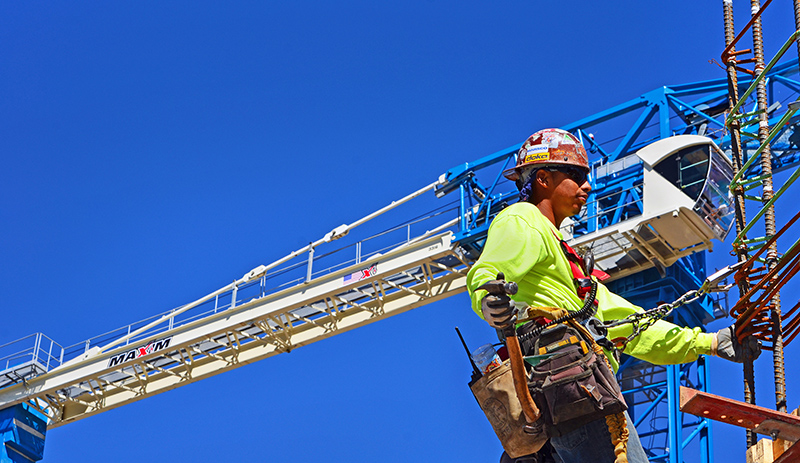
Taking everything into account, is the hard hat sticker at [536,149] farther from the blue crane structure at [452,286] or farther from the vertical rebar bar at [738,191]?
the blue crane structure at [452,286]

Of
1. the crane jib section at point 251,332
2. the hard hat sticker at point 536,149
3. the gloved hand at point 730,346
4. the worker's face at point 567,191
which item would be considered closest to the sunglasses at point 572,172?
the worker's face at point 567,191

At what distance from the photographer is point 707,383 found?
2930 cm

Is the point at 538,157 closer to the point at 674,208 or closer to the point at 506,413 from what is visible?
the point at 506,413

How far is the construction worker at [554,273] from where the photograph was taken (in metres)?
6.86

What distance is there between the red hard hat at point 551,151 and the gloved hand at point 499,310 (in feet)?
5.06

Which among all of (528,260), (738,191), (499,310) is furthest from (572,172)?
(499,310)

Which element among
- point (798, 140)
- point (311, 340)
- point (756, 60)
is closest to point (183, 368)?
point (311, 340)

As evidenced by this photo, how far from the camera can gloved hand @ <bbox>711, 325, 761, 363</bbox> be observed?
25.2ft

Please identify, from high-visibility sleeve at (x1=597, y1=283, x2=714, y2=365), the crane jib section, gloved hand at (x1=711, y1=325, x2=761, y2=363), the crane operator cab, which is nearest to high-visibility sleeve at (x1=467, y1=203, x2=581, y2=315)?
high-visibility sleeve at (x1=597, y1=283, x2=714, y2=365)

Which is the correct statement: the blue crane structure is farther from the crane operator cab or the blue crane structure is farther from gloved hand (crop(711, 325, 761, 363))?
gloved hand (crop(711, 325, 761, 363))

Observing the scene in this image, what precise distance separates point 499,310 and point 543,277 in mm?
945

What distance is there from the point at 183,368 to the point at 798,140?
732 inches

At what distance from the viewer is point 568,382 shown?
22.3ft

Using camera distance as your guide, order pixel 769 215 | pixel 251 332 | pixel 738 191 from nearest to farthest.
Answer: pixel 769 215, pixel 738 191, pixel 251 332
